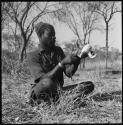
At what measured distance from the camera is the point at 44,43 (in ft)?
12.6

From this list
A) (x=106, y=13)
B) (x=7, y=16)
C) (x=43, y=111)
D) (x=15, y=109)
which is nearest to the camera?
(x=43, y=111)

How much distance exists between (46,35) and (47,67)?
0.47 meters

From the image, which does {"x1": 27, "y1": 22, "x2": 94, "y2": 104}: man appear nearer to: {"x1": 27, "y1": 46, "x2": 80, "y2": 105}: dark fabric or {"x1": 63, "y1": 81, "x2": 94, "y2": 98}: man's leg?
{"x1": 27, "y1": 46, "x2": 80, "y2": 105}: dark fabric

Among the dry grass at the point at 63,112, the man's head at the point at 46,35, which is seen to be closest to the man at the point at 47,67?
the man's head at the point at 46,35

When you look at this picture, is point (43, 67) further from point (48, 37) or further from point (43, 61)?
point (48, 37)

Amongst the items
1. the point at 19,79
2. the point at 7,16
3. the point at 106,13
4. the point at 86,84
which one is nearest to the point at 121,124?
the point at 86,84

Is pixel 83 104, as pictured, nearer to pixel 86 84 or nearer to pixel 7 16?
pixel 86 84

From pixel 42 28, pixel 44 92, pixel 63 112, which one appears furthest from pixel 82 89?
pixel 42 28

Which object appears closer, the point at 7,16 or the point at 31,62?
the point at 31,62

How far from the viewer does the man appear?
11.9 ft

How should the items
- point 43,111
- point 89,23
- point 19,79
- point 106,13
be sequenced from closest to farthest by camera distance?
1. point 43,111
2. point 19,79
3. point 106,13
4. point 89,23

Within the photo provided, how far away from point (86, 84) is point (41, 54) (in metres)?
0.86

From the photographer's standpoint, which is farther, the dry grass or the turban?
the turban

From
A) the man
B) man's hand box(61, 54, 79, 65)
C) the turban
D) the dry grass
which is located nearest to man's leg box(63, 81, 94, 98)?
the dry grass
